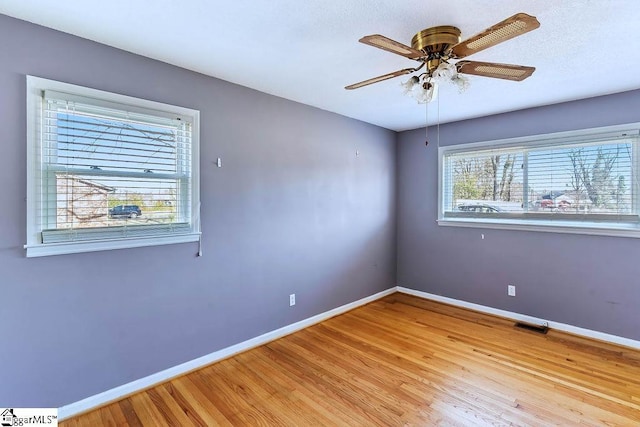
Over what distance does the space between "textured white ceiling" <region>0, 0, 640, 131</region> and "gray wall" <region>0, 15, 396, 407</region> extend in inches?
8.8

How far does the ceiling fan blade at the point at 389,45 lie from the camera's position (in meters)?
1.46

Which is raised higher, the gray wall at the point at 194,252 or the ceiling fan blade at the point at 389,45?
the ceiling fan blade at the point at 389,45

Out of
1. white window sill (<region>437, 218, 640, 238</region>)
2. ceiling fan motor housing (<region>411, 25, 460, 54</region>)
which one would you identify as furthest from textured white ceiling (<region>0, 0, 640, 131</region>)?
white window sill (<region>437, 218, 640, 238</region>)

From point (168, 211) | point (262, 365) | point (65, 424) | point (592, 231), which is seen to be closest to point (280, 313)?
point (262, 365)

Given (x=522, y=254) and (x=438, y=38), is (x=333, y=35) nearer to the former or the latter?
(x=438, y=38)

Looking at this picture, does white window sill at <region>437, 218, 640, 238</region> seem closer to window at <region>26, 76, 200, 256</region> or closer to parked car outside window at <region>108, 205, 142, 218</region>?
window at <region>26, 76, 200, 256</region>

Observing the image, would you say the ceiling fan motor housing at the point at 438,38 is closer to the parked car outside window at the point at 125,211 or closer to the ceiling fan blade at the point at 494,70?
the ceiling fan blade at the point at 494,70

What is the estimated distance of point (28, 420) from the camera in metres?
1.71

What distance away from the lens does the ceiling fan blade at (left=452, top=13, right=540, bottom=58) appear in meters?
1.28

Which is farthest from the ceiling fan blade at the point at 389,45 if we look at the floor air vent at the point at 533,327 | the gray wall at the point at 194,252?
the floor air vent at the point at 533,327

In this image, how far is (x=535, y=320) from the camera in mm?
3410

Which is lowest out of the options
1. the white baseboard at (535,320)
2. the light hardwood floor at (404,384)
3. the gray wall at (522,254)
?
the light hardwood floor at (404,384)

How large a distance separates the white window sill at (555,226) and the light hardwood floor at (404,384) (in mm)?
1046

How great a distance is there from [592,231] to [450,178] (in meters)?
1.55
